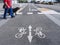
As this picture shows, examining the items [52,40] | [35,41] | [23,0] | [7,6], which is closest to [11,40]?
[35,41]

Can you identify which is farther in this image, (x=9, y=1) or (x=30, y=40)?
(x=9, y=1)

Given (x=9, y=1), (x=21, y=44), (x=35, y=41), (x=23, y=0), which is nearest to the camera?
(x=21, y=44)

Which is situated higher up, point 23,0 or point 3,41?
point 3,41

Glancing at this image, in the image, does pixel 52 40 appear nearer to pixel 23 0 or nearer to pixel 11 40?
pixel 11 40

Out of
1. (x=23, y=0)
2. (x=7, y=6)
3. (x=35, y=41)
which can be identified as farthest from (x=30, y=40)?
(x=23, y=0)

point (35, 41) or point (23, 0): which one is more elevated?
point (35, 41)

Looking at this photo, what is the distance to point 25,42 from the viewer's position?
8242mm

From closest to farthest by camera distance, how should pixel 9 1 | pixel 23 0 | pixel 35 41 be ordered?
1. pixel 35 41
2. pixel 9 1
3. pixel 23 0

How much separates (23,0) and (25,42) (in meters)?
192

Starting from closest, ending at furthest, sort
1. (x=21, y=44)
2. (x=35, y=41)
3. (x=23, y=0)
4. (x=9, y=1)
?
(x=21, y=44) → (x=35, y=41) → (x=9, y=1) → (x=23, y=0)

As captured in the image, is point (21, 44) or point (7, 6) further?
point (7, 6)

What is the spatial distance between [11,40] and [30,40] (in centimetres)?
72

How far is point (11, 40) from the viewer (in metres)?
8.61

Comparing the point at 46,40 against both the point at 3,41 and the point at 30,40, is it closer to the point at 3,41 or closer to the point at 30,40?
the point at 30,40
